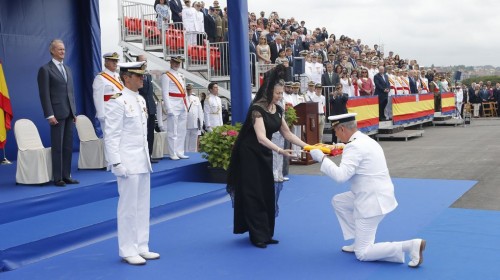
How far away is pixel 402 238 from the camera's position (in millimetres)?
6168

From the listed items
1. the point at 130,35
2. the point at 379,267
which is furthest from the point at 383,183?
the point at 130,35

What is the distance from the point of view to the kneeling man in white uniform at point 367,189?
17.0 feet

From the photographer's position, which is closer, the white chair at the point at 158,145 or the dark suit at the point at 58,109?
the dark suit at the point at 58,109

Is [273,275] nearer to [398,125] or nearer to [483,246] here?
[483,246]

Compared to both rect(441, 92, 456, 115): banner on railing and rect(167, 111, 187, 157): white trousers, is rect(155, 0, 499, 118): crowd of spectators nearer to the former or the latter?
rect(441, 92, 456, 115): banner on railing

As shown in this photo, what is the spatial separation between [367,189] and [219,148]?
4606 millimetres

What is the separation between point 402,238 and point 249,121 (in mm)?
2014

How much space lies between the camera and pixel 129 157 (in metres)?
5.45

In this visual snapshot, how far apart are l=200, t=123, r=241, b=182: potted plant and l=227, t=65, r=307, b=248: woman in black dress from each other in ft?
10.6

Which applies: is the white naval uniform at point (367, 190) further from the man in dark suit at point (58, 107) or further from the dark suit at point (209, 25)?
the dark suit at point (209, 25)

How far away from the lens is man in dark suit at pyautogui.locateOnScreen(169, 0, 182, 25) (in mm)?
17281

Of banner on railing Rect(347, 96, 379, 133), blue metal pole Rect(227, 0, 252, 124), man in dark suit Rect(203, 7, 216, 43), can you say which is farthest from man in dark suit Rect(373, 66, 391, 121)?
blue metal pole Rect(227, 0, 252, 124)

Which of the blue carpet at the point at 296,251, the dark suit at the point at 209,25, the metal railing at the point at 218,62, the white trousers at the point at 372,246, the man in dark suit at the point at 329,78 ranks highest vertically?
the dark suit at the point at 209,25

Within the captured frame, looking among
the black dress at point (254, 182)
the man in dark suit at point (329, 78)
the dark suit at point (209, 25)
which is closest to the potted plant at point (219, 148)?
the black dress at point (254, 182)
